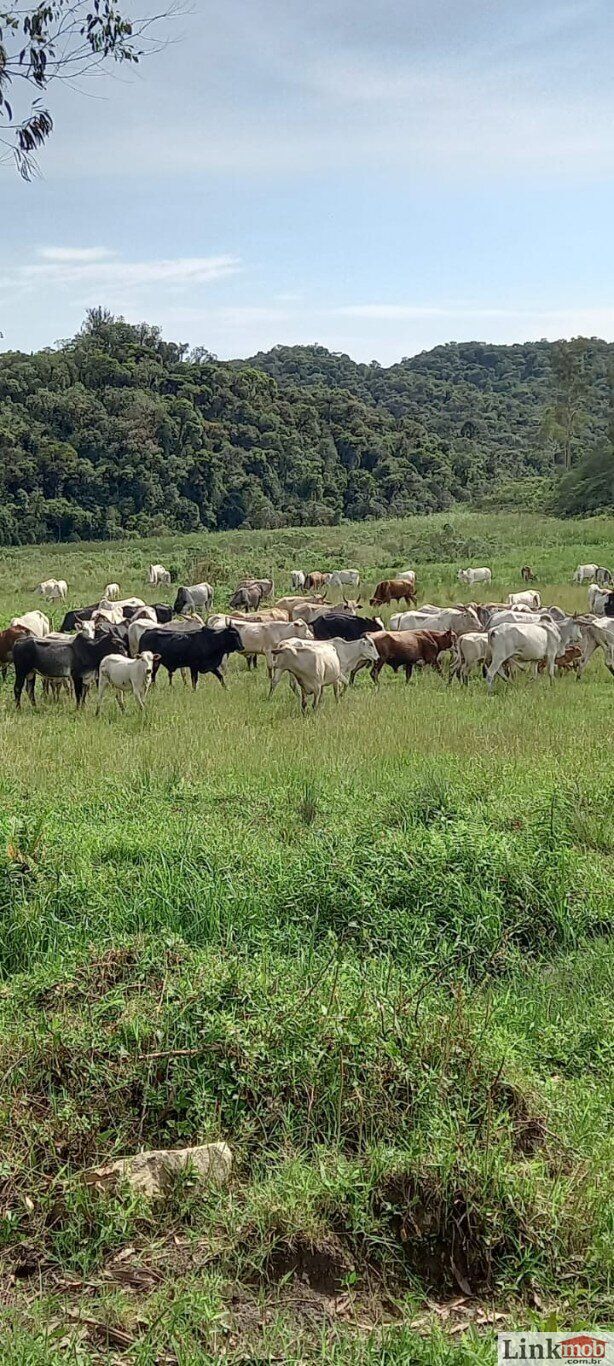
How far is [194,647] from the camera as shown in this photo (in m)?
17.4

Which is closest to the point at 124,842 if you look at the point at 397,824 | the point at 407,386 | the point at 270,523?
the point at 397,824

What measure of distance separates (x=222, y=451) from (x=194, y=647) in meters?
53.0

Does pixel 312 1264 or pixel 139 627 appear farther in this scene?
pixel 139 627

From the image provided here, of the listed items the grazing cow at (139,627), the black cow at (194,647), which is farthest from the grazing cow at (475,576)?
the black cow at (194,647)

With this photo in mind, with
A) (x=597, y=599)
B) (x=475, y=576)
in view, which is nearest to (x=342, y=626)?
(x=597, y=599)

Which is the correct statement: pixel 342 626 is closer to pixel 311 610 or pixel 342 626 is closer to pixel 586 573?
pixel 311 610

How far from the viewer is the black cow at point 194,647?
17438mm

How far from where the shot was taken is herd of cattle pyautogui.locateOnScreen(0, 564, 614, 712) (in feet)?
48.4

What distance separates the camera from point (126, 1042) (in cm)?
488

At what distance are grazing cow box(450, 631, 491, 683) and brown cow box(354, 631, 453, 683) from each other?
56cm

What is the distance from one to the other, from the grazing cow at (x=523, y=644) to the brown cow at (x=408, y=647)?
1.55 metres

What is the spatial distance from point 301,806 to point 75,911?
7.26 ft

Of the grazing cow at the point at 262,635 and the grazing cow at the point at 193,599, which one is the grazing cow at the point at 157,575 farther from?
the grazing cow at the point at 262,635

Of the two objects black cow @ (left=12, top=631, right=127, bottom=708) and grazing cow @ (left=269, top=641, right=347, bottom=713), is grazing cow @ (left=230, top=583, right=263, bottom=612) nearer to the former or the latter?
black cow @ (left=12, top=631, right=127, bottom=708)
